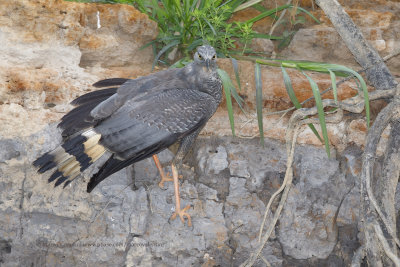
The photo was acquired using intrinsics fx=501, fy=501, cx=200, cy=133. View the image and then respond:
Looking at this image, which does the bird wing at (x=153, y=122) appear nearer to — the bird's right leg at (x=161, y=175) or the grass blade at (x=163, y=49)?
the bird's right leg at (x=161, y=175)

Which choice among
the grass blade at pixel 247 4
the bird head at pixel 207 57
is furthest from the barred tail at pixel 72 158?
the grass blade at pixel 247 4

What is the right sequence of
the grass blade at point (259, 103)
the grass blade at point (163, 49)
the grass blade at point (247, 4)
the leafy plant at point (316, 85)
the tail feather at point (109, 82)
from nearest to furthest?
1. the leafy plant at point (316, 85)
2. the grass blade at point (259, 103)
3. the tail feather at point (109, 82)
4. the grass blade at point (163, 49)
5. the grass blade at point (247, 4)

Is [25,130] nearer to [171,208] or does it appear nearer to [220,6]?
[171,208]

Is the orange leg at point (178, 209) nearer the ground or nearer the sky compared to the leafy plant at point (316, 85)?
nearer the ground

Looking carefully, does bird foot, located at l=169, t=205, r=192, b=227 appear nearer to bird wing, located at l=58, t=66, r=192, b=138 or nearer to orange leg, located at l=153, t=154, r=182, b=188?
orange leg, located at l=153, t=154, r=182, b=188

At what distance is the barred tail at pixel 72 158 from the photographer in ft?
10.7

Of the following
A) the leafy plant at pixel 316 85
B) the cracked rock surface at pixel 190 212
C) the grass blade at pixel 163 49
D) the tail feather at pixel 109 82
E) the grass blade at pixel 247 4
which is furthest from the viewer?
the grass blade at pixel 247 4

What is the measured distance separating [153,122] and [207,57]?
629 mm

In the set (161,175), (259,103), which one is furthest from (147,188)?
(259,103)

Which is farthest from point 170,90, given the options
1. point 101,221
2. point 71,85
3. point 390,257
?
point 390,257

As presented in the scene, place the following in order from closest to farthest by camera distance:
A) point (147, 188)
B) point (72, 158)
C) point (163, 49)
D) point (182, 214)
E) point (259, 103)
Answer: point (72, 158) < point (259, 103) < point (182, 214) < point (147, 188) < point (163, 49)

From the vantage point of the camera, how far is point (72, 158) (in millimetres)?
3283

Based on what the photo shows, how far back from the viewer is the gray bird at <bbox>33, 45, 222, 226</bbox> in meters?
3.25

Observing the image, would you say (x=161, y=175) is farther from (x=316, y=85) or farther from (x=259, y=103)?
(x=316, y=85)
